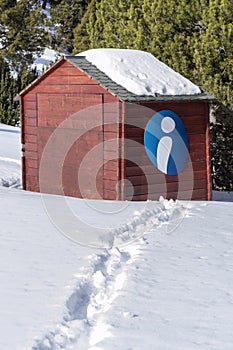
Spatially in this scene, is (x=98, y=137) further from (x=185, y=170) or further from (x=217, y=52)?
(x=217, y=52)

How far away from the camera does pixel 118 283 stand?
21.2ft

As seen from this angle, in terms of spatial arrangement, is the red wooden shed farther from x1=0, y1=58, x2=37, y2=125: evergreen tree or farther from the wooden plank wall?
x1=0, y1=58, x2=37, y2=125: evergreen tree

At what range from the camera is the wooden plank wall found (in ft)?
39.6

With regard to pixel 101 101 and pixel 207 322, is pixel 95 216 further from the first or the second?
pixel 207 322

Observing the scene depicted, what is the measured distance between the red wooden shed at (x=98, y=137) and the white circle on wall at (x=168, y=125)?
0.82 ft

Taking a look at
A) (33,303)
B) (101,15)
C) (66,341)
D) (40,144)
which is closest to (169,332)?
(66,341)

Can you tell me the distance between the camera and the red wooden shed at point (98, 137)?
12086mm

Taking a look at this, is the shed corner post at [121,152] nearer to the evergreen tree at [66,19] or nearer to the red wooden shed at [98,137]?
the red wooden shed at [98,137]

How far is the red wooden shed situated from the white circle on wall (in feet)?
0.82

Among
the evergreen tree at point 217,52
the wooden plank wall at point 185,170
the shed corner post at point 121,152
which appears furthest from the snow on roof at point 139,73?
the evergreen tree at point 217,52

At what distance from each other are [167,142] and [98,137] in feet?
4.81

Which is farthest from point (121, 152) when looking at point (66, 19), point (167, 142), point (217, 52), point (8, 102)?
point (66, 19)

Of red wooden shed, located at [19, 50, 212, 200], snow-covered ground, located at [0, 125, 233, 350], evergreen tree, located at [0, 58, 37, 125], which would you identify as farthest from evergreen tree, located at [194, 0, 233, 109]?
evergreen tree, located at [0, 58, 37, 125]

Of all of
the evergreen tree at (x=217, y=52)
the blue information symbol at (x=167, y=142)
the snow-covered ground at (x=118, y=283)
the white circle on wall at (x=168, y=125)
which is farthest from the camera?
the evergreen tree at (x=217, y=52)
